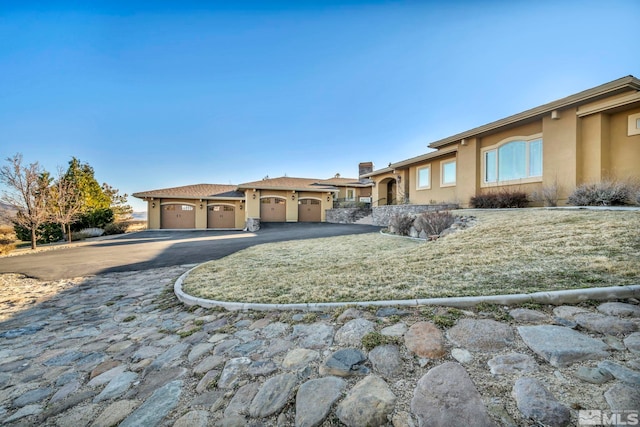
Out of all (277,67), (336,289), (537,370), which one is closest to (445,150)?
(277,67)

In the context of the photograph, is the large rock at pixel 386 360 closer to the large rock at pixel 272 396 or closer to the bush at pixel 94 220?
the large rock at pixel 272 396

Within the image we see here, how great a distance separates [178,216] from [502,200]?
21.9 meters

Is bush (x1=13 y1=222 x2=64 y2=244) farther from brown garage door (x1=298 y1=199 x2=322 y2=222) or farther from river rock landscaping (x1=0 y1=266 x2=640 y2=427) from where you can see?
river rock landscaping (x1=0 y1=266 x2=640 y2=427)

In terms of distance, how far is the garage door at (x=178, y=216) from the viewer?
68.0 feet

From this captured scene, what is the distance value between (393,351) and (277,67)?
14264 millimetres

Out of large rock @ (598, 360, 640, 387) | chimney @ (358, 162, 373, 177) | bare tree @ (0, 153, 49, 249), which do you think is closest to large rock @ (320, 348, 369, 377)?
large rock @ (598, 360, 640, 387)

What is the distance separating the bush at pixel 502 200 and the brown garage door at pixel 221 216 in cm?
1836

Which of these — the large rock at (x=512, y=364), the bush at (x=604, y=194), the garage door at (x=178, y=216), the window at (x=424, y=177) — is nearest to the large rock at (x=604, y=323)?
the large rock at (x=512, y=364)

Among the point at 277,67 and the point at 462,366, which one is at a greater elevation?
the point at 277,67

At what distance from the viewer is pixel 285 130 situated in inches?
766

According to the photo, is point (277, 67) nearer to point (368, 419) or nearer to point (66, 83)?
point (66, 83)

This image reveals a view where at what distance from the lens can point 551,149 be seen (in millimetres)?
9062

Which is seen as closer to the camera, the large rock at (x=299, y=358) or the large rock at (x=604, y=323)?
the large rock at (x=604, y=323)

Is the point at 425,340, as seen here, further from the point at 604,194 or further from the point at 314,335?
the point at 604,194
